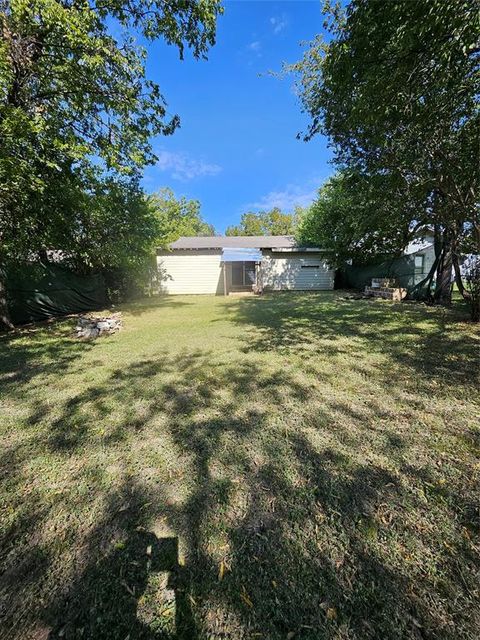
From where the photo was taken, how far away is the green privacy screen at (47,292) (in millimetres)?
7387

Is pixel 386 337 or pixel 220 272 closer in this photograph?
pixel 386 337

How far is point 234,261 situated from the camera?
1617 cm

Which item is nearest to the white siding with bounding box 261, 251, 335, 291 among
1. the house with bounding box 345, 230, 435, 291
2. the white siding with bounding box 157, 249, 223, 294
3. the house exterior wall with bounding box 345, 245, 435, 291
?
the house exterior wall with bounding box 345, 245, 435, 291

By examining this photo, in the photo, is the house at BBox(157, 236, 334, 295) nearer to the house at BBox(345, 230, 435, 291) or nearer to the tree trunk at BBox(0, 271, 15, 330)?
the house at BBox(345, 230, 435, 291)

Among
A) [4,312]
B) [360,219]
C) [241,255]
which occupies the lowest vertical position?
[4,312]

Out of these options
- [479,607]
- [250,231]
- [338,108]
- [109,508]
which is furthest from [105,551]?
[250,231]

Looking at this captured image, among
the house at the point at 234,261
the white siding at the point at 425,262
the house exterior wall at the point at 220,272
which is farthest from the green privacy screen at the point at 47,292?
the white siding at the point at 425,262

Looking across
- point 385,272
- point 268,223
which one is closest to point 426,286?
point 385,272

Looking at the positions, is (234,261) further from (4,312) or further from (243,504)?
(243,504)

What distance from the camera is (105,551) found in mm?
1507

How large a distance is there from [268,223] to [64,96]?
37.0 meters

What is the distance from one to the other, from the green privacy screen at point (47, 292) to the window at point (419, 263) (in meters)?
13.0

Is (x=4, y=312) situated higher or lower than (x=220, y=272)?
lower

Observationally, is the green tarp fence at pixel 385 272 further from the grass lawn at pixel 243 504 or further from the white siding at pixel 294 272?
the grass lawn at pixel 243 504
